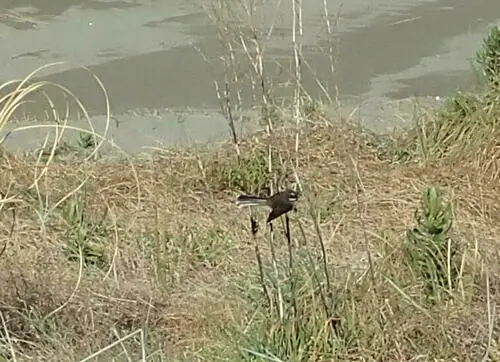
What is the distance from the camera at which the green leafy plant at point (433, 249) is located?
3.76 metres

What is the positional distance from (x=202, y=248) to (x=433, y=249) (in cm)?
100

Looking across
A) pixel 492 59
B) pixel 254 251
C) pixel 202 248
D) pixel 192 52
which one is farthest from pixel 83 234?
pixel 192 52

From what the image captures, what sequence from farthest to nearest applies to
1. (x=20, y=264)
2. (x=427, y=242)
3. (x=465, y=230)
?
(x=465, y=230)
(x=20, y=264)
(x=427, y=242)

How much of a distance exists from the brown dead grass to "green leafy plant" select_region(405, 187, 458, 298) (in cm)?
8

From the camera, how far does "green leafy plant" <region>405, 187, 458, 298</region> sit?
3762 millimetres

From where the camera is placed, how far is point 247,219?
4801mm

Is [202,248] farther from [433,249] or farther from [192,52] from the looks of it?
[192,52]

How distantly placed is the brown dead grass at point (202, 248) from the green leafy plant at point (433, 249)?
75 mm

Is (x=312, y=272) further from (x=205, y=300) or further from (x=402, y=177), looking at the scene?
(x=402, y=177)

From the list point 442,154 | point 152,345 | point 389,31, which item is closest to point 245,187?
point 442,154

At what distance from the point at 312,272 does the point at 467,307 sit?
51 centimetres

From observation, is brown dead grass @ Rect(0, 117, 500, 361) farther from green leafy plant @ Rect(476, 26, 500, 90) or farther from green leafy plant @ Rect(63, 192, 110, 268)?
green leafy plant @ Rect(476, 26, 500, 90)

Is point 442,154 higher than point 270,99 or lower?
lower

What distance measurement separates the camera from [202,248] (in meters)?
4.45
